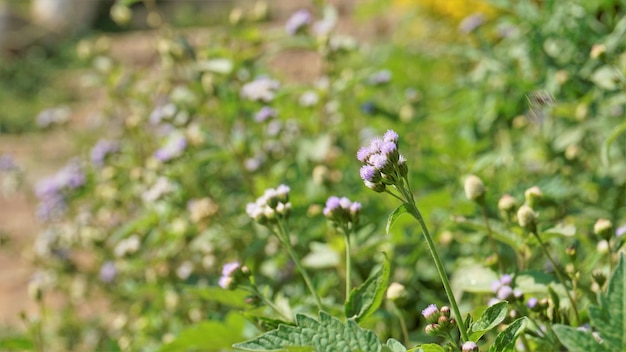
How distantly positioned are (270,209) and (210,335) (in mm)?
312

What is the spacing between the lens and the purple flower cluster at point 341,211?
1201mm

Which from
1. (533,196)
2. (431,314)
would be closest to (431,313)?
(431,314)

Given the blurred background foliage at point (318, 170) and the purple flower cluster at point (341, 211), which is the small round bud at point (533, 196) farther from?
the purple flower cluster at point (341, 211)

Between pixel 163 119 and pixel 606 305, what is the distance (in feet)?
5.19

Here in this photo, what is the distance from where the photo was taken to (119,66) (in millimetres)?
2654

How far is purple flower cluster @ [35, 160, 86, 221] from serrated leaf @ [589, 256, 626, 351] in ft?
6.08

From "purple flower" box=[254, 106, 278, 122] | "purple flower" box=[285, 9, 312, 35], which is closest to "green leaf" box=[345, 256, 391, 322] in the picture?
"purple flower" box=[254, 106, 278, 122]

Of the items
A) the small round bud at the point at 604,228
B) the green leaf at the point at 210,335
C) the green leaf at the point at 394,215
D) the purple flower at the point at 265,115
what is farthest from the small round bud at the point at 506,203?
the purple flower at the point at 265,115

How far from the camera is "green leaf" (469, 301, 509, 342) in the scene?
97cm

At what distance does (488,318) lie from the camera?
981mm

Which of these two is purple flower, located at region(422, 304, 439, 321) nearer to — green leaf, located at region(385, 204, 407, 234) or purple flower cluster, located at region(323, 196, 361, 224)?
green leaf, located at region(385, 204, 407, 234)

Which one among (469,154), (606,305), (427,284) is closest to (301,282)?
(427,284)

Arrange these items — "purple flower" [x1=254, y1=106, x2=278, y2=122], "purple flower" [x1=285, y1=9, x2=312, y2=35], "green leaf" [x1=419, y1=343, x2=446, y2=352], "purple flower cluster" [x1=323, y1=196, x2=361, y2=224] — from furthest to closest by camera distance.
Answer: "purple flower" [x1=285, y1=9, x2=312, y2=35] < "purple flower" [x1=254, y1=106, x2=278, y2=122] < "purple flower cluster" [x1=323, y1=196, x2=361, y2=224] < "green leaf" [x1=419, y1=343, x2=446, y2=352]

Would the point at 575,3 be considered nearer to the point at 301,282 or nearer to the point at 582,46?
the point at 582,46
